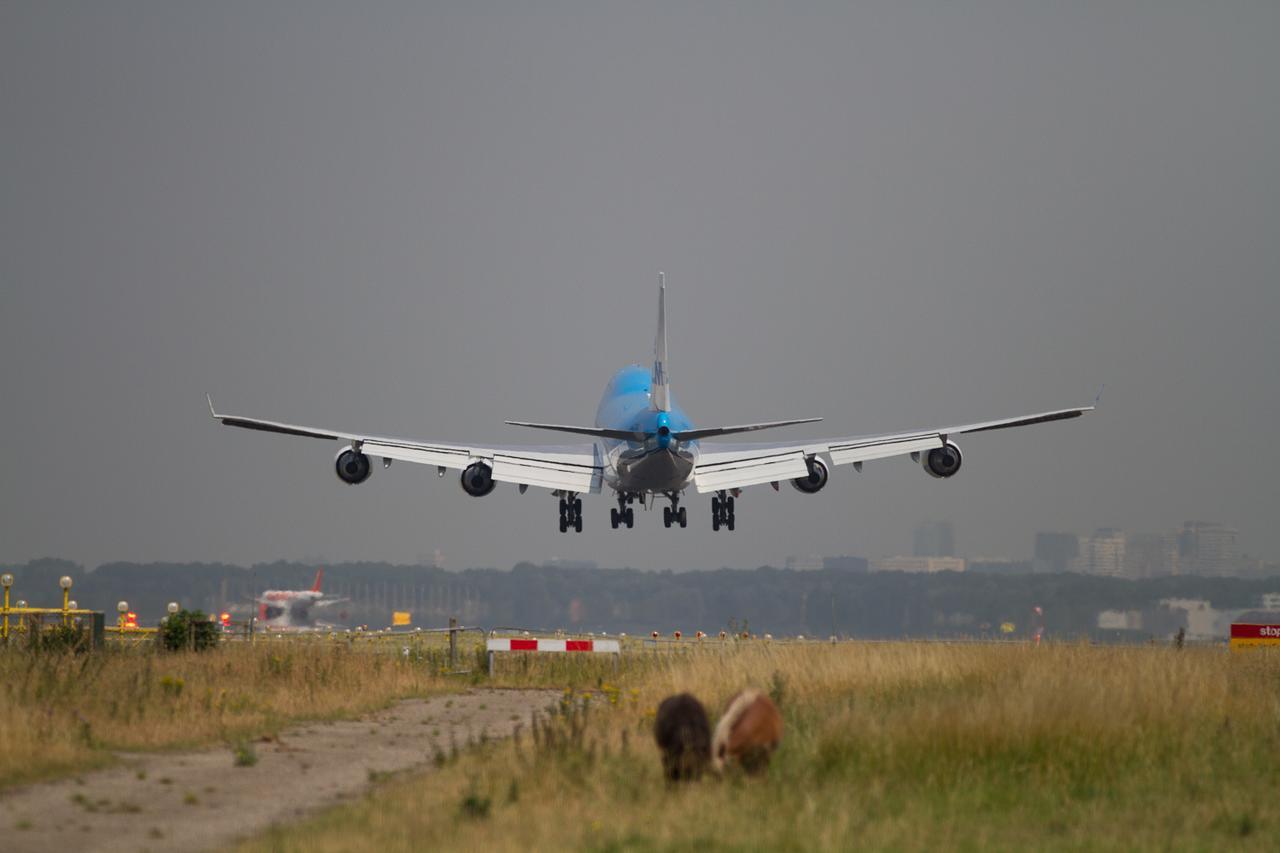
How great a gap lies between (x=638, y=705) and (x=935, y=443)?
2935 centimetres

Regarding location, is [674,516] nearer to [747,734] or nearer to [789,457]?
[789,457]

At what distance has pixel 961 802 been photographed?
661 inches

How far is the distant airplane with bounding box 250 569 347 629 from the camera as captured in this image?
129m

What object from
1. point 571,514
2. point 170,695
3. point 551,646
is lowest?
point 170,695

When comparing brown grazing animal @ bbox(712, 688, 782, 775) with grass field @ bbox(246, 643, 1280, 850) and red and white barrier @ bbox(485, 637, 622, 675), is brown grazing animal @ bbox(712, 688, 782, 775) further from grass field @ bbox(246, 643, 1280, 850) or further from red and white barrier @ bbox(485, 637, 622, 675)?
red and white barrier @ bbox(485, 637, 622, 675)

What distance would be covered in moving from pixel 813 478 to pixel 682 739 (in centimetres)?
4106

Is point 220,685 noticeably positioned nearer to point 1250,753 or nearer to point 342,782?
point 342,782

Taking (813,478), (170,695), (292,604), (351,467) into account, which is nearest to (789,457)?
(813,478)

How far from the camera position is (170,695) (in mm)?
25406

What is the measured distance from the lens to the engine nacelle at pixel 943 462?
53156 millimetres

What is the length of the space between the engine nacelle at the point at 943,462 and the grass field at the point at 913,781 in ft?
87.7

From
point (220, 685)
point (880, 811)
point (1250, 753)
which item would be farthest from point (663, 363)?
point (880, 811)

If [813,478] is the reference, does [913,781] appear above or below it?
below

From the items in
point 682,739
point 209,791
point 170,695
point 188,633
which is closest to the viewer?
point 682,739
